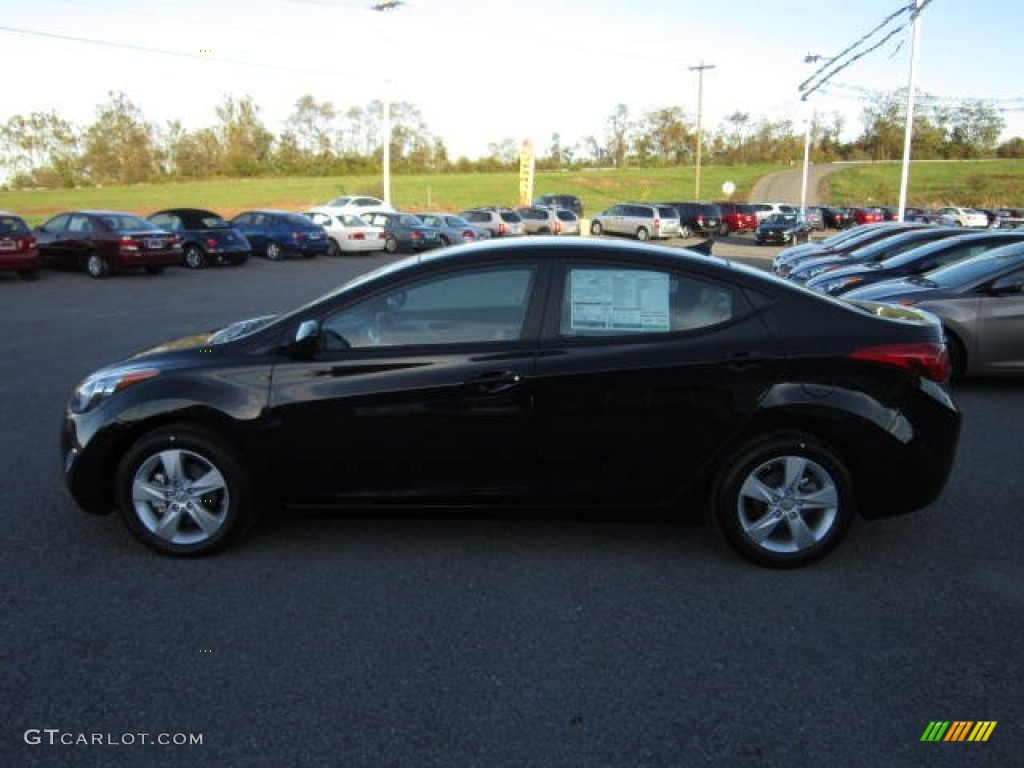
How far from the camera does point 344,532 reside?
4582mm

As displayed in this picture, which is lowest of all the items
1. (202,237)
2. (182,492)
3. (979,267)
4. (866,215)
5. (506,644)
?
(506,644)

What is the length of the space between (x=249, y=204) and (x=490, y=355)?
2586 inches

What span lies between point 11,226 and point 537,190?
68273mm

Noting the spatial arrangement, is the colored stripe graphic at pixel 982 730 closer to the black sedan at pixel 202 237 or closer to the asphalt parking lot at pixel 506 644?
the asphalt parking lot at pixel 506 644

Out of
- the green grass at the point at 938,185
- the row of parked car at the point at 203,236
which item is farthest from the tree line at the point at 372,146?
the row of parked car at the point at 203,236

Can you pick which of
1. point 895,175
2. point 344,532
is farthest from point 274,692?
point 895,175

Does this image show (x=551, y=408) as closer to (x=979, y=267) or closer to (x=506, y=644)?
(x=506, y=644)

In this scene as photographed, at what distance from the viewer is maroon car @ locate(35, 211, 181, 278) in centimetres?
1984

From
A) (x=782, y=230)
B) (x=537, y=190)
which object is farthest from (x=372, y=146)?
(x=782, y=230)

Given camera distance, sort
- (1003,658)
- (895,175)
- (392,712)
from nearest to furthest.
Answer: (392,712) < (1003,658) < (895,175)

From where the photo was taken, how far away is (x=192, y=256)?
924 inches

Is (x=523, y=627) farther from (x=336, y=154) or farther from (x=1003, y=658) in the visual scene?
(x=336, y=154)

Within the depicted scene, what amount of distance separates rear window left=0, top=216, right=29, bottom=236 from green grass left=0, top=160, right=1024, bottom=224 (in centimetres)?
3989

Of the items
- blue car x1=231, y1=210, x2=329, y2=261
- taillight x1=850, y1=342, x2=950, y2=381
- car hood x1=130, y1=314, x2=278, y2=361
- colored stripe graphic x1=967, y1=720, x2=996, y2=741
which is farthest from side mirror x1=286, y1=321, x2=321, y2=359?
blue car x1=231, y1=210, x2=329, y2=261
